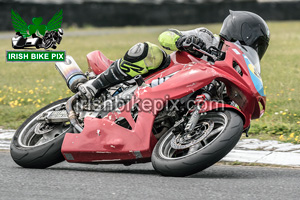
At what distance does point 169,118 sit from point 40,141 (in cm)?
144

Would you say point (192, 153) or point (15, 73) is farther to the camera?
point (15, 73)

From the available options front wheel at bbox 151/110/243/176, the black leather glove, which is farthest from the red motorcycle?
the black leather glove

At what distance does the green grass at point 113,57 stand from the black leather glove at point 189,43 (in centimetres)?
224

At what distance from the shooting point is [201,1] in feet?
101

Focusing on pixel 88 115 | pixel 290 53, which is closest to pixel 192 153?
pixel 88 115

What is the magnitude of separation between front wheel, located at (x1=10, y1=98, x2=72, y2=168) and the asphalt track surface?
99 millimetres

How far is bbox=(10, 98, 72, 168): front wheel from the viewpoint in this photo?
599cm

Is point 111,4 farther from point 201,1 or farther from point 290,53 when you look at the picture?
point 290,53

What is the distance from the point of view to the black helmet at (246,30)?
5.81 metres

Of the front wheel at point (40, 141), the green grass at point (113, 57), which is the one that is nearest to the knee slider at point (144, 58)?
the front wheel at point (40, 141)

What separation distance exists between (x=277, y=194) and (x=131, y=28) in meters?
24.8

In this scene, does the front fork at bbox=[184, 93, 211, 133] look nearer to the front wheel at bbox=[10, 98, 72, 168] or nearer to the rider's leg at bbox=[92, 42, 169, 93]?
the rider's leg at bbox=[92, 42, 169, 93]

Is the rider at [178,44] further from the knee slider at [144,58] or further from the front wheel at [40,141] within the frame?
the front wheel at [40,141]

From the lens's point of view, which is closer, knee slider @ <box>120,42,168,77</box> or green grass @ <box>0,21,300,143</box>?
knee slider @ <box>120,42,168,77</box>
